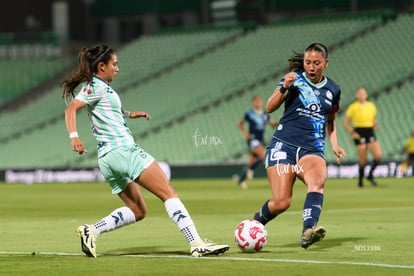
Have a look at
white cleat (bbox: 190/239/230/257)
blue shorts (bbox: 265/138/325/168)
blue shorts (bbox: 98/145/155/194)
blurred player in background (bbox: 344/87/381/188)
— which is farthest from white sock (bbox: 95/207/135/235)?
blurred player in background (bbox: 344/87/381/188)

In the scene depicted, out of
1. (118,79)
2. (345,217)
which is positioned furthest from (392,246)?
(118,79)

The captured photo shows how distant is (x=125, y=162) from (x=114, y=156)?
5.4 inches

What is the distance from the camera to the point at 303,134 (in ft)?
39.8

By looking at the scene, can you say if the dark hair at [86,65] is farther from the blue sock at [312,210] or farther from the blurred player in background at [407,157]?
the blurred player in background at [407,157]

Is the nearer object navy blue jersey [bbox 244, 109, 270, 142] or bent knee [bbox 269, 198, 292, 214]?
bent knee [bbox 269, 198, 292, 214]

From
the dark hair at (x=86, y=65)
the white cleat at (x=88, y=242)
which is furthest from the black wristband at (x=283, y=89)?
the white cleat at (x=88, y=242)

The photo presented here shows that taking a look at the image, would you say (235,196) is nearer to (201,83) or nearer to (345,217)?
(345,217)

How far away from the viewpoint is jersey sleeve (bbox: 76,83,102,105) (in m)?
11.3

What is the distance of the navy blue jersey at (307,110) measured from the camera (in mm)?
12086

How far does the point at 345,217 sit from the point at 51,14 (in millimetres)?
35460

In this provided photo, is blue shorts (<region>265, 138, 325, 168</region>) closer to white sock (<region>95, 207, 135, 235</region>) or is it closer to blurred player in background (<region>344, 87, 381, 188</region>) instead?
white sock (<region>95, 207, 135, 235</region>)

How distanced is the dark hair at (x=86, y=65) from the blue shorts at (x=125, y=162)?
82 cm

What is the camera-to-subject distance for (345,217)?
17.3 metres

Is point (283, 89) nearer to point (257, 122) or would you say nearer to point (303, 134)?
point (303, 134)
